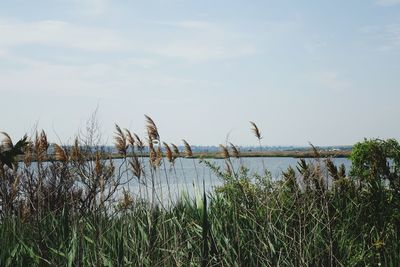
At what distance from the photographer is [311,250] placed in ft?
19.3

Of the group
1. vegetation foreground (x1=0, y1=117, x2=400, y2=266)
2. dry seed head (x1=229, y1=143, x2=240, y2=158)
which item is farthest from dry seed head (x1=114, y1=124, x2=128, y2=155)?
dry seed head (x1=229, y1=143, x2=240, y2=158)

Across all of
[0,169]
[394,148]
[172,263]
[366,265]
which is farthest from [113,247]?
[394,148]

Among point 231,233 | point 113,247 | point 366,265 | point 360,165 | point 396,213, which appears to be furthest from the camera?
point 360,165

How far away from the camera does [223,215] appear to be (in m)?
6.86

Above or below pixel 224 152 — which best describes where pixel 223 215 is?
below

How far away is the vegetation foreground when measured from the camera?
548 cm

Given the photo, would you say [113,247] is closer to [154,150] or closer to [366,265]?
[154,150]

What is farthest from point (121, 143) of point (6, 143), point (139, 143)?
point (6, 143)

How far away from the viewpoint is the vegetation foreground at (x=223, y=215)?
548 cm

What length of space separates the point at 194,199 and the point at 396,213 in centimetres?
292

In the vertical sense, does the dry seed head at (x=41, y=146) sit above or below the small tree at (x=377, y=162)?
above

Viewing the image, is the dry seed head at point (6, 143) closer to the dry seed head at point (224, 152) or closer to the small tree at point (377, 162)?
the dry seed head at point (224, 152)

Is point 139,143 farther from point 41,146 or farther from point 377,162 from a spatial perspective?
point 377,162

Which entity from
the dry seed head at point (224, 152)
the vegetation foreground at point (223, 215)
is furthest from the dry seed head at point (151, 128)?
the dry seed head at point (224, 152)
